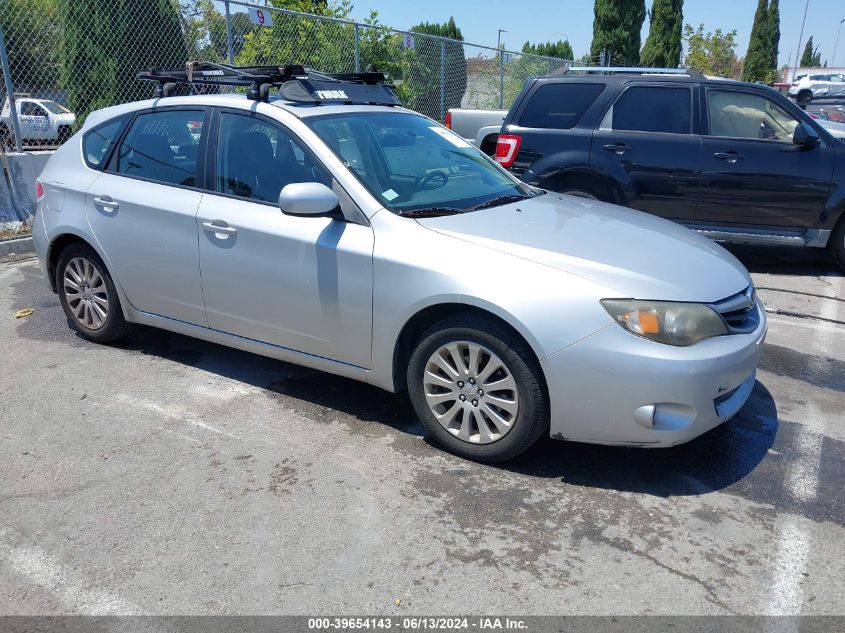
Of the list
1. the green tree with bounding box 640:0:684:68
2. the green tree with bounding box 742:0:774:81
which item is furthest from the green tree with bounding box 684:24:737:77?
the green tree with bounding box 742:0:774:81

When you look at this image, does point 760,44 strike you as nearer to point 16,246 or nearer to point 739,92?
point 739,92

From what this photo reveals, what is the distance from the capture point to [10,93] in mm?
8023

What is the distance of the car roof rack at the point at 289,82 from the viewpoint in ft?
14.5

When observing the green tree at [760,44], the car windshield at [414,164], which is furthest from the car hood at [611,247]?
the green tree at [760,44]

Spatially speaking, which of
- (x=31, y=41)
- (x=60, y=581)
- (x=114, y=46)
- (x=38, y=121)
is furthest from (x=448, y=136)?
(x=114, y=46)

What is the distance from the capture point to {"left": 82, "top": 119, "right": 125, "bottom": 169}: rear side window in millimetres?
4965

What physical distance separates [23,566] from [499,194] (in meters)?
3.08

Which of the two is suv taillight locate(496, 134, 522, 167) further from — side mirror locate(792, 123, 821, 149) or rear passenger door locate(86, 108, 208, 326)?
rear passenger door locate(86, 108, 208, 326)

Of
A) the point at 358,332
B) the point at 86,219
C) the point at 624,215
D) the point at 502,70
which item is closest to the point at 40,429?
the point at 86,219

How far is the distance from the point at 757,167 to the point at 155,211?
568 cm

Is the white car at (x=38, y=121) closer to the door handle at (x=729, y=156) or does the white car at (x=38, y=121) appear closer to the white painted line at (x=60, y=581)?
the white painted line at (x=60, y=581)

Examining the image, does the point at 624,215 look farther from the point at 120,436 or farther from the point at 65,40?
the point at 65,40

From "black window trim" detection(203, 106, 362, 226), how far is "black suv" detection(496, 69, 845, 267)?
4073 mm

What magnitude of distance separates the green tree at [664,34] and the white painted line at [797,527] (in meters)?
34.3
